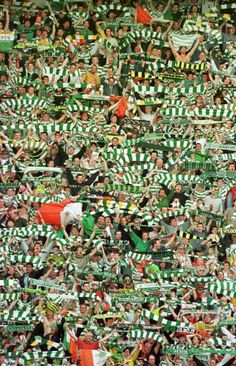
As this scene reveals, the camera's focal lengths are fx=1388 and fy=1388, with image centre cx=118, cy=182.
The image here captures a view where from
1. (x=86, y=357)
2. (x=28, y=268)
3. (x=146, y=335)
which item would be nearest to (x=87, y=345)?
(x=86, y=357)

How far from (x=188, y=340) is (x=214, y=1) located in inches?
403

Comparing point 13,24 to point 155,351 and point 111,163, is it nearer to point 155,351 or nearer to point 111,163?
point 111,163

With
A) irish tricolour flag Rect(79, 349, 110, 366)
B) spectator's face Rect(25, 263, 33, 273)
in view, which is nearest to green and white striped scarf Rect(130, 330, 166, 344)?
irish tricolour flag Rect(79, 349, 110, 366)

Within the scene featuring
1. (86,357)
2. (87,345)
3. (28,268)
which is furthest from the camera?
(28,268)

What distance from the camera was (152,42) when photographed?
37562 mm

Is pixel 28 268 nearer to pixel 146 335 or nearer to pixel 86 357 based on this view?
pixel 86 357

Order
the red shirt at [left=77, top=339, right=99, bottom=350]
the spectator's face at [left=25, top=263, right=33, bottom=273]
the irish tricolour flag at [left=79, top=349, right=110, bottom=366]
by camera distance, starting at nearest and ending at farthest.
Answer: the irish tricolour flag at [left=79, top=349, right=110, bottom=366] < the red shirt at [left=77, top=339, right=99, bottom=350] < the spectator's face at [left=25, top=263, right=33, bottom=273]

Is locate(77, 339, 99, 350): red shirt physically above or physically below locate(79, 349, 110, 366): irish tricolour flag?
above

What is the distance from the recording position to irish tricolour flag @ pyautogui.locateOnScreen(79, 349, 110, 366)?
107 ft

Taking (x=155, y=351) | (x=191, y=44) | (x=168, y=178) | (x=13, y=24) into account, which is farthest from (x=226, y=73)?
(x=155, y=351)

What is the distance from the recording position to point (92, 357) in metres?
32.6

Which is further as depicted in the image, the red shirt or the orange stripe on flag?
the red shirt

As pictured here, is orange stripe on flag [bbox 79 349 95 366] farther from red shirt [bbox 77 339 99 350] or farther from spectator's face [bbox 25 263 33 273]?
spectator's face [bbox 25 263 33 273]

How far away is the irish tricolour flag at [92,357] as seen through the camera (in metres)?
32.6
